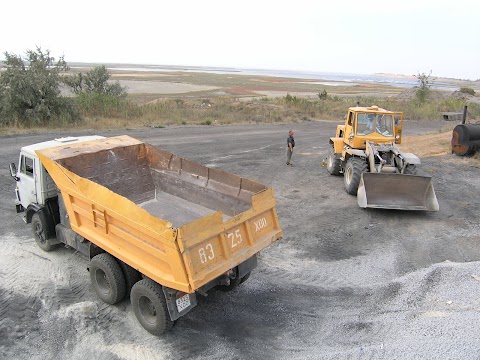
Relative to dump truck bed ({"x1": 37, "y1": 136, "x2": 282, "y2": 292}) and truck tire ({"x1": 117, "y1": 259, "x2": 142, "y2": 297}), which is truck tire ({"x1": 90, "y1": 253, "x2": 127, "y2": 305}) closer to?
truck tire ({"x1": 117, "y1": 259, "x2": 142, "y2": 297})

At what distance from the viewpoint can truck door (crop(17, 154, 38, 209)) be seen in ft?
24.0

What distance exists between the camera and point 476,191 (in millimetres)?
12062

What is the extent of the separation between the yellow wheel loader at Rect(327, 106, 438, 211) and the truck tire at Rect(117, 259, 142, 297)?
20.8 feet

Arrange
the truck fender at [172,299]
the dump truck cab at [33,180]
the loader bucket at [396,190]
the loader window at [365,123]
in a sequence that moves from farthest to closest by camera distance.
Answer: the loader window at [365,123] < the loader bucket at [396,190] < the dump truck cab at [33,180] < the truck fender at [172,299]

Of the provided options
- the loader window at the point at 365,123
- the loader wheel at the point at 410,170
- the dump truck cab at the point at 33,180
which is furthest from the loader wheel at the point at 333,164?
the dump truck cab at the point at 33,180

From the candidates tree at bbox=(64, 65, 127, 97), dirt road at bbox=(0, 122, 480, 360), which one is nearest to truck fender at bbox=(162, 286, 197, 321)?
dirt road at bbox=(0, 122, 480, 360)

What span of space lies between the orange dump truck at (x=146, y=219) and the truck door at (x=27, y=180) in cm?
2

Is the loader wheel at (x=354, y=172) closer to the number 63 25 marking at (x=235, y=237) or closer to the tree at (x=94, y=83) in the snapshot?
the number 63 25 marking at (x=235, y=237)

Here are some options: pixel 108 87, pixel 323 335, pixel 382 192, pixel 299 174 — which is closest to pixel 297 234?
pixel 382 192

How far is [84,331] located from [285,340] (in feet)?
9.13

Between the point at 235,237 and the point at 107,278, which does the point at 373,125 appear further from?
the point at 107,278

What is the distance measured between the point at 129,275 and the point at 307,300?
2807 mm

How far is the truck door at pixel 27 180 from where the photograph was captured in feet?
→ 24.0

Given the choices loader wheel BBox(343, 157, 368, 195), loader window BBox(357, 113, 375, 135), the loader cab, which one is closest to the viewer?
loader wheel BBox(343, 157, 368, 195)
